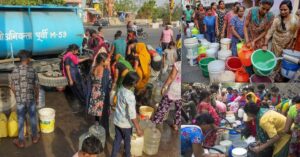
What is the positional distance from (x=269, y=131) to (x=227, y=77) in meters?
0.68

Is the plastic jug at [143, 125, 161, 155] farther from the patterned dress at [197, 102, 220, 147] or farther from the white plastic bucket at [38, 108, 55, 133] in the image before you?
the white plastic bucket at [38, 108, 55, 133]

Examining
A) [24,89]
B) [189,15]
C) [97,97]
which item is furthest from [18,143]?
[189,15]

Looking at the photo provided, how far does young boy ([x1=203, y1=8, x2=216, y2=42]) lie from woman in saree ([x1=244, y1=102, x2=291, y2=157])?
3736 millimetres

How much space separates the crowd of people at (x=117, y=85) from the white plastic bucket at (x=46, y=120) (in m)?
0.20

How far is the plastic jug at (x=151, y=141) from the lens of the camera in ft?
14.9

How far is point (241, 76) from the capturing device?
3.47m

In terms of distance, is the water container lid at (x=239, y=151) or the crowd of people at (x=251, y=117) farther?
the water container lid at (x=239, y=151)

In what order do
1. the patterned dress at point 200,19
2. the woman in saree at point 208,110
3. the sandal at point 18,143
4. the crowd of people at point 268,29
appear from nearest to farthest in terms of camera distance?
1. the woman in saree at point 208,110
2. the crowd of people at point 268,29
3. the sandal at point 18,143
4. the patterned dress at point 200,19

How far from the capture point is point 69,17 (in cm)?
784

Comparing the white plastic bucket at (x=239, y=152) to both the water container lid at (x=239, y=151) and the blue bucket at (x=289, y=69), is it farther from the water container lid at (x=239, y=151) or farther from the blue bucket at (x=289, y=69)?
the blue bucket at (x=289, y=69)

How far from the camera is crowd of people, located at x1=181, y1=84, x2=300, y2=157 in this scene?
303cm

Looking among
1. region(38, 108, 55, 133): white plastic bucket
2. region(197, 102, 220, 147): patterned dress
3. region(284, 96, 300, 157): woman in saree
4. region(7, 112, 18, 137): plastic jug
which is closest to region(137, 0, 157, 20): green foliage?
region(38, 108, 55, 133): white plastic bucket

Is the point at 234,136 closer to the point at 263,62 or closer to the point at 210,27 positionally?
the point at 263,62

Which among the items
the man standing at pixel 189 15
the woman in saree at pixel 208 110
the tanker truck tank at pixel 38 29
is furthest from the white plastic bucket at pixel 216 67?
the man standing at pixel 189 15
